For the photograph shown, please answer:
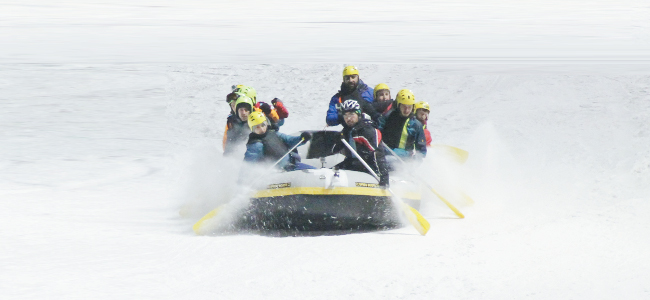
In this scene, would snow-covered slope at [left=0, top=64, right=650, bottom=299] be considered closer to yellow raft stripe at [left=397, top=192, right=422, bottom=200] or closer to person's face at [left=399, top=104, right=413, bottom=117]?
yellow raft stripe at [left=397, top=192, right=422, bottom=200]

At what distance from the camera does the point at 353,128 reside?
324 inches

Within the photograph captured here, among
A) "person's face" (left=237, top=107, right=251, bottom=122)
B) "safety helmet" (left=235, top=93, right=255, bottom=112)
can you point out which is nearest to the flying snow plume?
"person's face" (left=237, top=107, right=251, bottom=122)

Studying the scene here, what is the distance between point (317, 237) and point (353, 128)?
113 centimetres

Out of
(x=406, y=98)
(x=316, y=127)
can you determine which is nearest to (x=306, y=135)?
(x=406, y=98)

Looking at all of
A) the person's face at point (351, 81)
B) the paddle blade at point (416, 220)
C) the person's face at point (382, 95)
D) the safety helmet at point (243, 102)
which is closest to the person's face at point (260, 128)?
the safety helmet at point (243, 102)

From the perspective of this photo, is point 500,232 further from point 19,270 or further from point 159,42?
point 159,42

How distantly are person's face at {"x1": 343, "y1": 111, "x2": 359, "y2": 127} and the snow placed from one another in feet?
3.50

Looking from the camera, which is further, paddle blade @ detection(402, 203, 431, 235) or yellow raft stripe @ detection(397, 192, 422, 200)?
yellow raft stripe @ detection(397, 192, 422, 200)

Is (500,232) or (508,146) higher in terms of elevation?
(500,232)

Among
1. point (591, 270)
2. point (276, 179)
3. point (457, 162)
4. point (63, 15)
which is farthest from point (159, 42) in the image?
point (591, 270)

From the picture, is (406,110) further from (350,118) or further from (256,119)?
(256,119)

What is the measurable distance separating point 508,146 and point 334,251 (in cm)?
805

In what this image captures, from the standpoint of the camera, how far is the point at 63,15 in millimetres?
30750

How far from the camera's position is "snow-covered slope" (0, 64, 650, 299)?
6.55m
